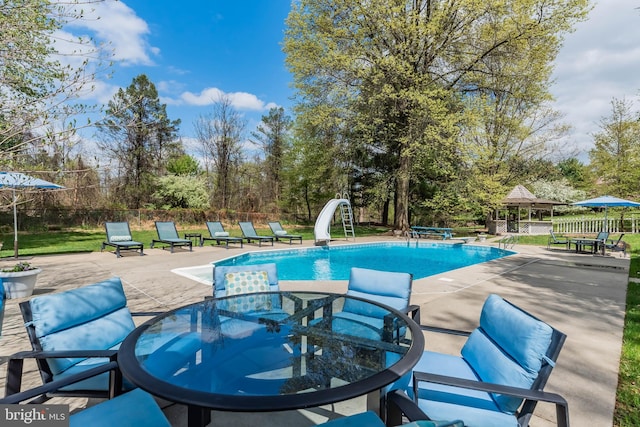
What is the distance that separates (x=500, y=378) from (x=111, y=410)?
1993mm

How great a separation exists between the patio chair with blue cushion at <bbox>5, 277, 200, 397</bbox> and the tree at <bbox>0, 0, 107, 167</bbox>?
4.69 feet

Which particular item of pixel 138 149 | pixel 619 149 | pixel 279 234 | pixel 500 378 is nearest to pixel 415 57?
pixel 279 234

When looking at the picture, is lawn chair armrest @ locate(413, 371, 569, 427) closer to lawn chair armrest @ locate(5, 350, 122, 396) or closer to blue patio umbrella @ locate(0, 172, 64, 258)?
lawn chair armrest @ locate(5, 350, 122, 396)

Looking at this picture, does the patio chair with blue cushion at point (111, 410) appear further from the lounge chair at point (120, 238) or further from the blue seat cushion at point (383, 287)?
the lounge chair at point (120, 238)

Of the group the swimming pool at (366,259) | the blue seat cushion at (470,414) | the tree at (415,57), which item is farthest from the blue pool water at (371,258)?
the blue seat cushion at (470,414)

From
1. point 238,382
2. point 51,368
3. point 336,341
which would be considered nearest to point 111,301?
point 51,368

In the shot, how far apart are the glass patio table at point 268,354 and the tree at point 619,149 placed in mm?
20571

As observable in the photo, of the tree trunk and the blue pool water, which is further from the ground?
the tree trunk

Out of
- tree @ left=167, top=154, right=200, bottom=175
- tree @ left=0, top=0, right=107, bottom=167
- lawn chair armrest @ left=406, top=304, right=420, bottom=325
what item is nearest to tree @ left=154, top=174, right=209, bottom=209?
tree @ left=167, top=154, right=200, bottom=175

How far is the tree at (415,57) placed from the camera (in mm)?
13273

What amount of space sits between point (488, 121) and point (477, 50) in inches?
154

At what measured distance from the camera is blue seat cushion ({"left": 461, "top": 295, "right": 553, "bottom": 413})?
1.58 m

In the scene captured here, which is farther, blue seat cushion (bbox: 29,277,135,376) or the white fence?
the white fence

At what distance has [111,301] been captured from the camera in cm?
230
